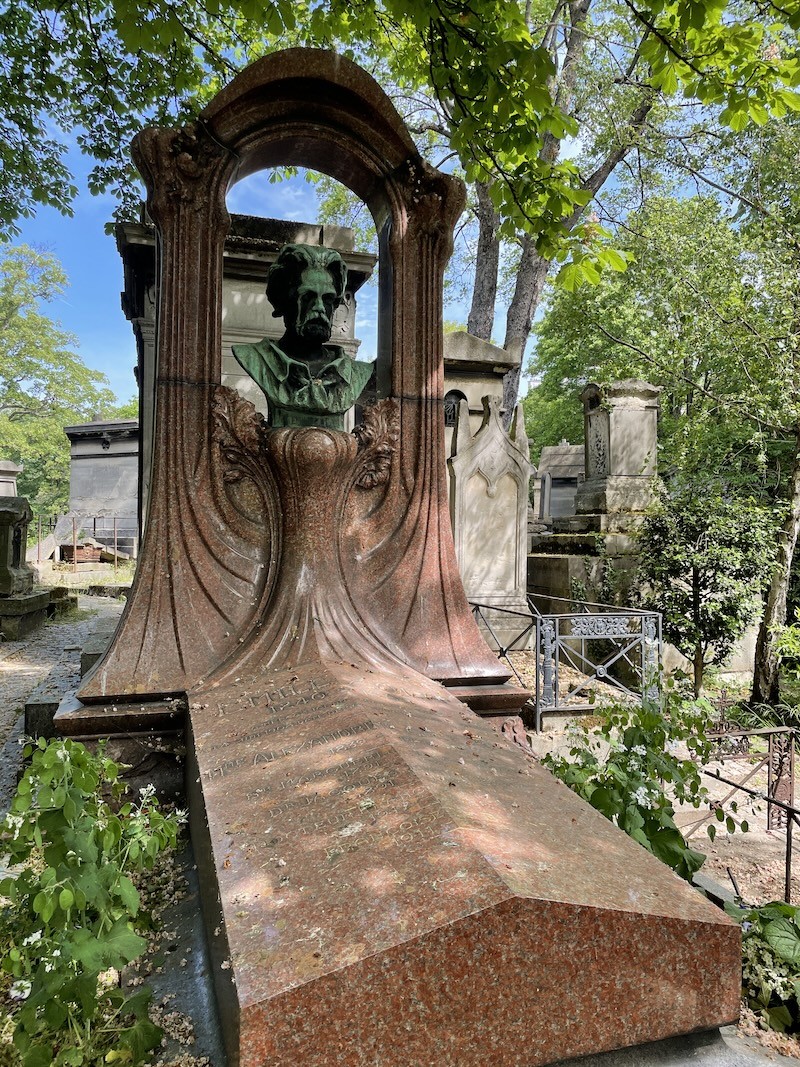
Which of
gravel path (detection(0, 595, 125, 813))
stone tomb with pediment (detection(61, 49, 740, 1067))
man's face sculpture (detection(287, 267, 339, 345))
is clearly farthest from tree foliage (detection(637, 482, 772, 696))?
gravel path (detection(0, 595, 125, 813))

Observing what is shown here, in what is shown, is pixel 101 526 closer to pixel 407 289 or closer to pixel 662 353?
pixel 662 353

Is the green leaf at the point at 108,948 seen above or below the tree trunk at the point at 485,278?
below

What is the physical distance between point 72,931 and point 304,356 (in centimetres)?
288

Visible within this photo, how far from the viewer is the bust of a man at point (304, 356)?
11.4ft

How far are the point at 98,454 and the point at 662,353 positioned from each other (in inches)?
850

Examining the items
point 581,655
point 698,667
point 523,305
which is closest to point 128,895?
point 581,655

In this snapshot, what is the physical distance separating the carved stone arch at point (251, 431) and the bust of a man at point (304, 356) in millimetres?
234

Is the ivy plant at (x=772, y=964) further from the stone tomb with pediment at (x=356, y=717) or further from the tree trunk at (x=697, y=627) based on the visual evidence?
the tree trunk at (x=697, y=627)

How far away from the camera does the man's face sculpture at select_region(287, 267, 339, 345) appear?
3.46 m

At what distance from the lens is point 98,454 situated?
83.8 ft

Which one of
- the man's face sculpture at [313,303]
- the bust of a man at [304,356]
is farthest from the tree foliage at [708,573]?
the man's face sculpture at [313,303]

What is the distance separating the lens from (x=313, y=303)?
3.49 meters

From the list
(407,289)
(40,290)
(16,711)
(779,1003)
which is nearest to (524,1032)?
(779,1003)

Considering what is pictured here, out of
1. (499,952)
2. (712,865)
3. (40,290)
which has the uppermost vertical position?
(40,290)
